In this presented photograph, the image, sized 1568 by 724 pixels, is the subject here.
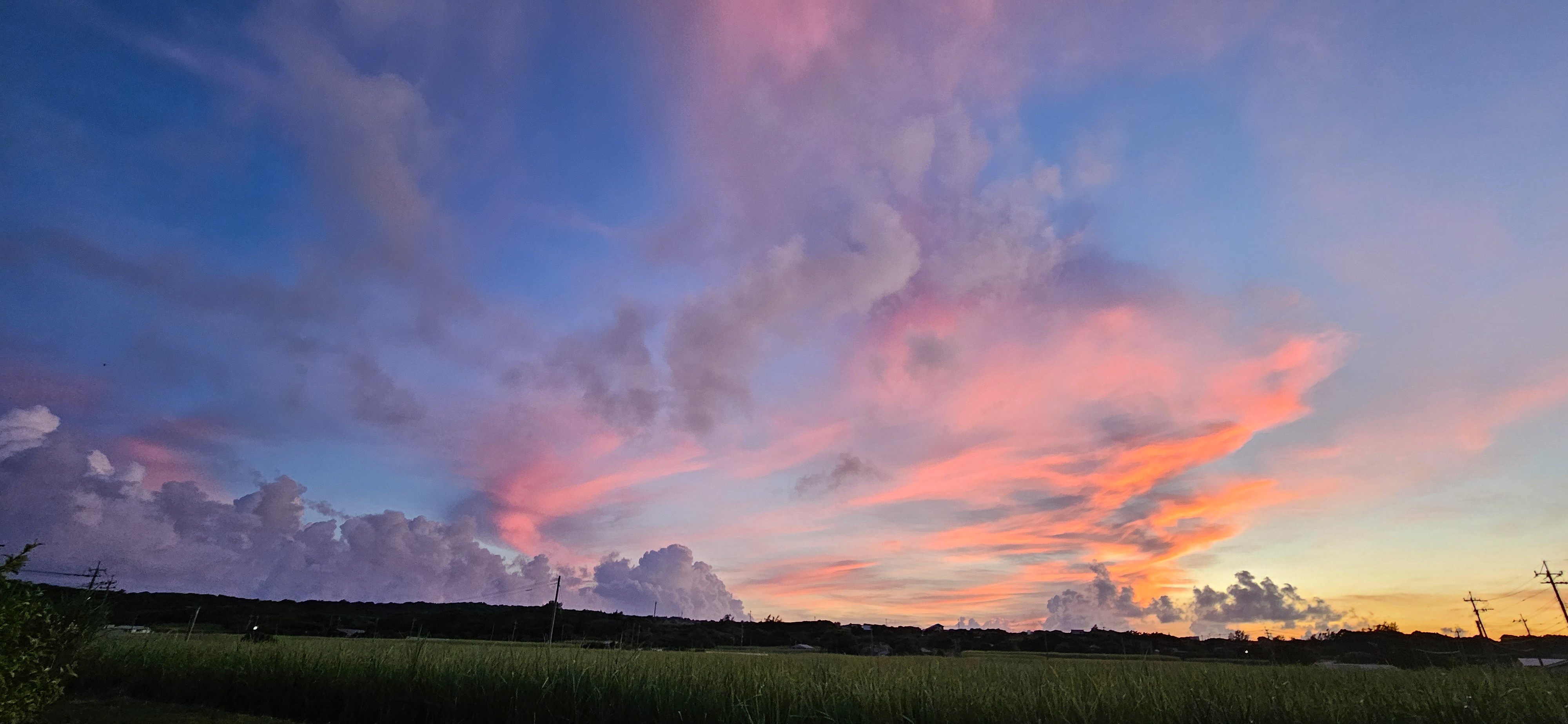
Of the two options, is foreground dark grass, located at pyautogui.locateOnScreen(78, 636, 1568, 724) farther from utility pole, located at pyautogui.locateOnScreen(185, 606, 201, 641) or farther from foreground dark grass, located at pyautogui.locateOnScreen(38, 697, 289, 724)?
utility pole, located at pyautogui.locateOnScreen(185, 606, 201, 641)

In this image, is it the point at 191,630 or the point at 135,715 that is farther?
the point at 191,630

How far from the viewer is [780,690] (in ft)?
31.3

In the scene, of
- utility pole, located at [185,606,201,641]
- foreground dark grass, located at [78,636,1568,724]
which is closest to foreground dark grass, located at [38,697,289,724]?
foreground dark grass, located at [78,636,1568,724]

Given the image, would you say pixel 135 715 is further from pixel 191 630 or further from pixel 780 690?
pixel 191 630

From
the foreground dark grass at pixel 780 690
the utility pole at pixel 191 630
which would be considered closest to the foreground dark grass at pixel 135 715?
the foreground dark grass at pixel 780 690

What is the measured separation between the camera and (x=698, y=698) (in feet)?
32.8

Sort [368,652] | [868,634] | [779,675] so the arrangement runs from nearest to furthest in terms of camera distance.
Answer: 1. [779,675]
2. [368,652]
3. [868,634]

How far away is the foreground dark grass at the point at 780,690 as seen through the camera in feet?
25.0

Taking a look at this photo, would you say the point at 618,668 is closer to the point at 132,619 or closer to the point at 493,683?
the point at 493,683

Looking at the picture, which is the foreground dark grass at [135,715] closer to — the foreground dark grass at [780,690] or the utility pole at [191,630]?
the foreground dark grass at [780,690]

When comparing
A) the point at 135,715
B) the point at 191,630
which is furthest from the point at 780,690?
the point at 191,630

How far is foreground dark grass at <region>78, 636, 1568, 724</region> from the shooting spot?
7.62 meters

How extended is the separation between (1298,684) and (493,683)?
12955 millimetres

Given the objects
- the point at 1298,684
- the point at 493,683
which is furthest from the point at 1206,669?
the point at 493,683
